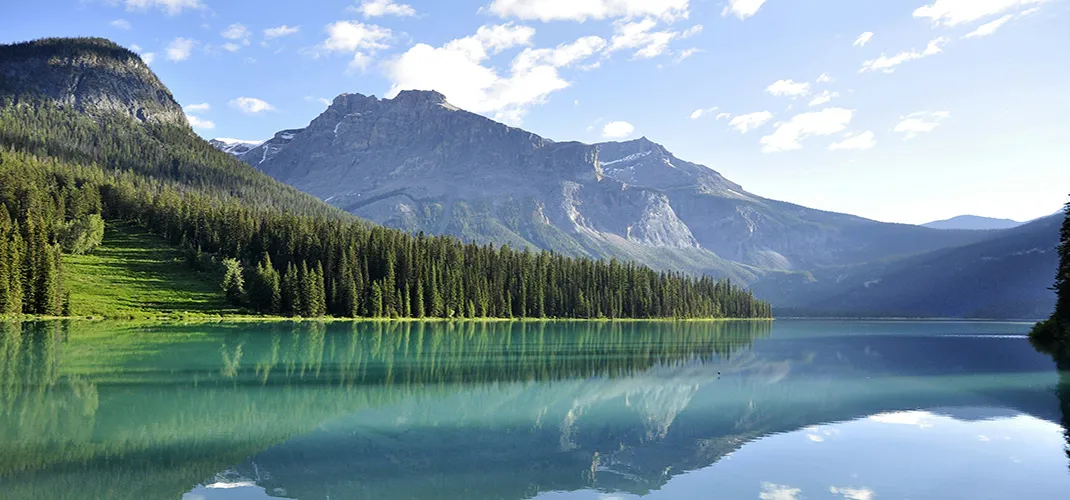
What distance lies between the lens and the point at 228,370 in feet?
156

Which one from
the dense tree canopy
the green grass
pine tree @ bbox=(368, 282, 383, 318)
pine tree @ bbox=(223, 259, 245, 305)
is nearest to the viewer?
the green grass

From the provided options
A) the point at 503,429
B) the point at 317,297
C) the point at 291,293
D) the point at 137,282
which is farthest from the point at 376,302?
the point at 503,429

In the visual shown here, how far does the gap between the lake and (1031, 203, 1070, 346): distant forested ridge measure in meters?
18.1

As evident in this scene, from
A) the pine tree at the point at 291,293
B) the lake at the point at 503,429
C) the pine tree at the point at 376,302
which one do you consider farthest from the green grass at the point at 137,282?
the lake at the point at 503,429

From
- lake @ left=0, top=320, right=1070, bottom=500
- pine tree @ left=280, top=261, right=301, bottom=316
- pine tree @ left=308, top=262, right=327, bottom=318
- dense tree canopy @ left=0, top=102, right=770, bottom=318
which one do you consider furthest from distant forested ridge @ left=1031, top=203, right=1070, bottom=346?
pine tree @ left=280, top=261, right=301, bottom=316

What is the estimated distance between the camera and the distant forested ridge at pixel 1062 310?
6962cm

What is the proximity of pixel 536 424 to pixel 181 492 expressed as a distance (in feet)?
53.6

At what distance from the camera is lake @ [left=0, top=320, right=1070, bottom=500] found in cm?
2059

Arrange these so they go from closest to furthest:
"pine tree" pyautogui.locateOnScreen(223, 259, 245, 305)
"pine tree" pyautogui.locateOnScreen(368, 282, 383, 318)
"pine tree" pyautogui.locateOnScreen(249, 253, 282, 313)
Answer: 1. "pine tree" pyautogui.locateOnScreen(249, 253, 282, 313)
2. "pine tree" pyautogui.locateOnScreen(223, 259, 245, 305)
3. "pine tree" pyautogui.locateOnScreen(368, 282, 383, 318)

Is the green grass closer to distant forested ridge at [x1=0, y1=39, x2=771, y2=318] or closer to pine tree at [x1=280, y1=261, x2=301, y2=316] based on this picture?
distant forested ridge at [x1=0, y1=39, x2=771, y2=318]

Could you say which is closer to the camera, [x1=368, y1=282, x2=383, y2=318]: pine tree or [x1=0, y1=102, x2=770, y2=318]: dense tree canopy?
[x1=0, y1=102, x2=770, y2=318]: dense tree canopy

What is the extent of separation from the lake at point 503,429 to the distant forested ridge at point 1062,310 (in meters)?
18.1

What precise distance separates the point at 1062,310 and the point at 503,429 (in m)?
77.7

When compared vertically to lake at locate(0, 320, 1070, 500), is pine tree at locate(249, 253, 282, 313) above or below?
above
